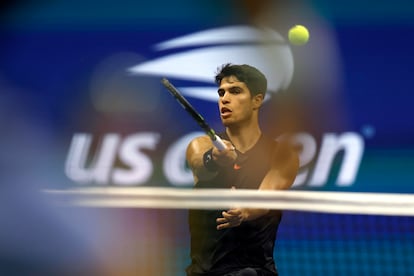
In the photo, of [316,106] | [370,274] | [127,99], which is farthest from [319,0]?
[370,274]

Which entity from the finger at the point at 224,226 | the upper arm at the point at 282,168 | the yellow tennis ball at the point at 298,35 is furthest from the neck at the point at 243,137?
the yellow tennis ball at the point at 298,35

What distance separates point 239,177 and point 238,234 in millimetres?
228

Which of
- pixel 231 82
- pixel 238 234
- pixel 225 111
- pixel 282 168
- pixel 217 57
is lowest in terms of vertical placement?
pixel 238 234

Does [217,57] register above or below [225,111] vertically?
above

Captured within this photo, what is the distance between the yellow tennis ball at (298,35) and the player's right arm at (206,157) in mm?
550

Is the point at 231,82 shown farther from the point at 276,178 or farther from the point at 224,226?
the point at 224,226

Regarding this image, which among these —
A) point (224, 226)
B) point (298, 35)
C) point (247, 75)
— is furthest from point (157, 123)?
point (298, 35)

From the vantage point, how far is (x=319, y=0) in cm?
269

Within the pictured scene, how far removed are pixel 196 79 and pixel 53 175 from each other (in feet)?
2.51

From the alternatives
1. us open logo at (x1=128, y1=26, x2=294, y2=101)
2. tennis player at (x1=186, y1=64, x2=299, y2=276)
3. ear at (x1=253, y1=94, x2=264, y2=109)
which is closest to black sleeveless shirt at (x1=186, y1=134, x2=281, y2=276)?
tennis player at (x1=186, y1=64, x2=299, y2=276)

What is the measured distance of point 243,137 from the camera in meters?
2.54

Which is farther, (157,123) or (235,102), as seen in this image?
(157,123)

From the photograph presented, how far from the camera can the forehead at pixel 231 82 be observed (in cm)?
256

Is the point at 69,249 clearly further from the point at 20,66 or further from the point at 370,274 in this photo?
the point at 370,274
